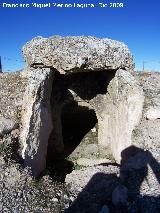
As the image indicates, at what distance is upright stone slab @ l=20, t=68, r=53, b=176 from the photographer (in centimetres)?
912

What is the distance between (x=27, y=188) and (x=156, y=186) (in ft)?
9.44

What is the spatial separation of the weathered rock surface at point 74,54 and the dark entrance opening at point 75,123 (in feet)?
11.5

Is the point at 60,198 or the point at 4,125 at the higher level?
the point at 4,125

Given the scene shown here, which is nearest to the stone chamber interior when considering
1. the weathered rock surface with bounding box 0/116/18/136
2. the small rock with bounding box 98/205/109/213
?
the weathered rock surface with bounding box 0/116/18/136

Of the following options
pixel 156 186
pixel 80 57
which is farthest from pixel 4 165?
pixel 80 57

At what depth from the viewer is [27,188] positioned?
25.3 feet

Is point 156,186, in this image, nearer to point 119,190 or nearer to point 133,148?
point 119,190

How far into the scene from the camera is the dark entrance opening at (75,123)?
14.2 metres

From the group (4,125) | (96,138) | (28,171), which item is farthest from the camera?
(96,138)

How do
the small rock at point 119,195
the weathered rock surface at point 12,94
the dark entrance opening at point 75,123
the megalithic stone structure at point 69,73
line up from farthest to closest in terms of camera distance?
the dark entrance opening at point 75,123, the megalithic stone structure at point 69,73, the weathered rock surface at point 12,94, the small rock at point 119,195

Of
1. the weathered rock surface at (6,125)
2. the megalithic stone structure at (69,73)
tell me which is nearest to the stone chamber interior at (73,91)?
the megalithic stone structure at (69,73)

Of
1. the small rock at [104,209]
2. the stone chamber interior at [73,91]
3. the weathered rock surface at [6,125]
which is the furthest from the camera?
the stone chamber interior at [73,91]

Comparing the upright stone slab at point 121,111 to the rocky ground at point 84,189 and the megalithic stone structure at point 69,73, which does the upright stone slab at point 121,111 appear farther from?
the rocky ground at point 84,189

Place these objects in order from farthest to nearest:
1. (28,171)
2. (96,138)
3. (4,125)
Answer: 1. (96,138)
2. (4,125)
3. (28,171)
